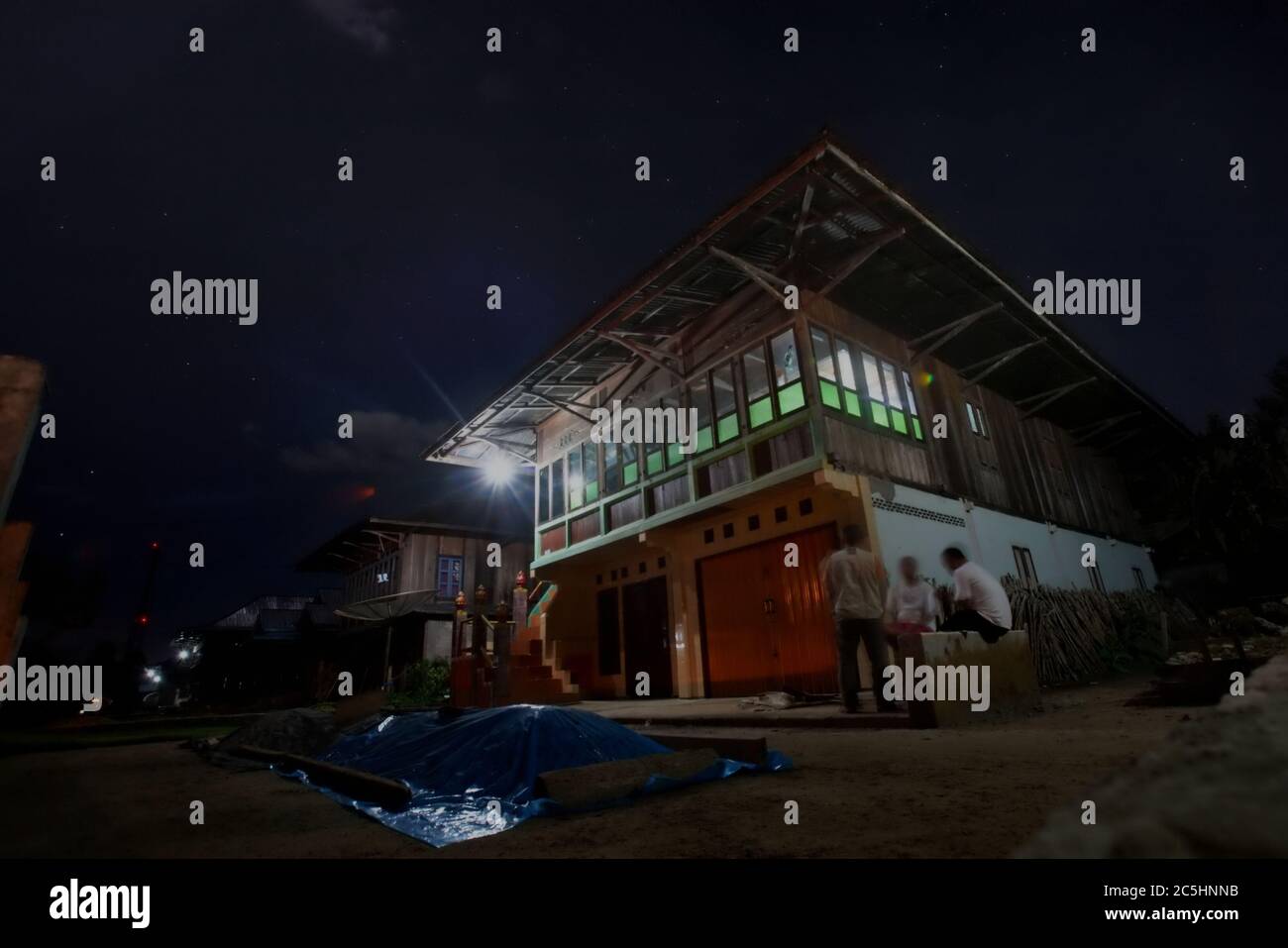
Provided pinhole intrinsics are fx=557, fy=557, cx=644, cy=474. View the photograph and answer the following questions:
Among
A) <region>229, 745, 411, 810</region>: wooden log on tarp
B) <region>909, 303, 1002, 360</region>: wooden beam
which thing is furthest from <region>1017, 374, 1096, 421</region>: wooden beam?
<region>229, 745, 411, 810</region>: wooden log on tarp

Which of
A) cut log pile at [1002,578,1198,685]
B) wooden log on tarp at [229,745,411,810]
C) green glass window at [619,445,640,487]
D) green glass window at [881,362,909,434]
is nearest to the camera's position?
wooden log on tarp at [229,745,411,810]

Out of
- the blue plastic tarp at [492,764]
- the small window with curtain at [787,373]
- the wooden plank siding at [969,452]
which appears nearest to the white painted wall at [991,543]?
the wooden plank siding at [969,452]

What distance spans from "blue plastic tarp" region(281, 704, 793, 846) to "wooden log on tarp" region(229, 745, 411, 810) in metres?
0.05

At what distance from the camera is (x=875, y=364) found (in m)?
11.1

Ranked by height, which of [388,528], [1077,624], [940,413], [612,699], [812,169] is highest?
[812,169]

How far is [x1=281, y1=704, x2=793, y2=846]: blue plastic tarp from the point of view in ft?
10.3

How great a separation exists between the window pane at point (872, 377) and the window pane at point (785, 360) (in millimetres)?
1623

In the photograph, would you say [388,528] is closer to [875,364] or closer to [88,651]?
[88,651]

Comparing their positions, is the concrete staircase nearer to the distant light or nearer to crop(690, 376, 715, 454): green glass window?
the distant light

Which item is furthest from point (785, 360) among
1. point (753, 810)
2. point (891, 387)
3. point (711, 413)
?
point (753, 810)

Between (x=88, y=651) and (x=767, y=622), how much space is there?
79.9 feet

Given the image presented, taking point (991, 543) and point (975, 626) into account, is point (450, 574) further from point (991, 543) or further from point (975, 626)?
point (975, 626)
